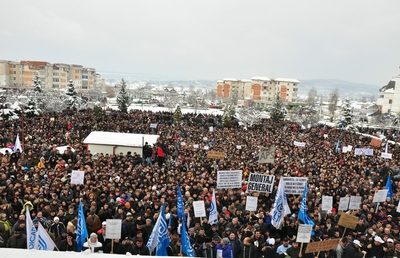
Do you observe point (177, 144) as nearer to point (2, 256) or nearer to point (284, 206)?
point (284, 206)

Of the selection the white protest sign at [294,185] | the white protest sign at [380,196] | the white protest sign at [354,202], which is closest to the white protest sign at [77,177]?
the white protest sign at [294,185]

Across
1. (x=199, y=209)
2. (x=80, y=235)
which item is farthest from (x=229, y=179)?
(x=80, y=235)

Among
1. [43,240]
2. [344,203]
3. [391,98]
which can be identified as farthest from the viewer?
[391,98]

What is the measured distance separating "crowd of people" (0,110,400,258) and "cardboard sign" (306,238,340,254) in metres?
0.48

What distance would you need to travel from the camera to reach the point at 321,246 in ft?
24.1

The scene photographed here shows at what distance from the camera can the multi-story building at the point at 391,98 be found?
7538 cm

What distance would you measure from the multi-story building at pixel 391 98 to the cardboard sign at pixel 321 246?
74816mm

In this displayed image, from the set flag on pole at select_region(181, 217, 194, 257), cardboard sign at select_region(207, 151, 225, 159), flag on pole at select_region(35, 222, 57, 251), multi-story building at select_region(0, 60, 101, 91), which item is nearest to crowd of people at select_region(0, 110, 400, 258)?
cardboard sign at select_region(207, 151, 225, 159)

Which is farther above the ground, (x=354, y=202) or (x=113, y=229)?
(x=113, y=229)

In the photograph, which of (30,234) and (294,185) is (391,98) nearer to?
(294,185)

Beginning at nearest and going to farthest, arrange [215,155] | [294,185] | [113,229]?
[113,229] → [294,185] → [215,155]

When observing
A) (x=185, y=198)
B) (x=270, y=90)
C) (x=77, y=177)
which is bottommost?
(x=185, y=198)

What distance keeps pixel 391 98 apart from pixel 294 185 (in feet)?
256

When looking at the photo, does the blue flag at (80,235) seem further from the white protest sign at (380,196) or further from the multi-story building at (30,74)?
the multi-story building at (30,74)
